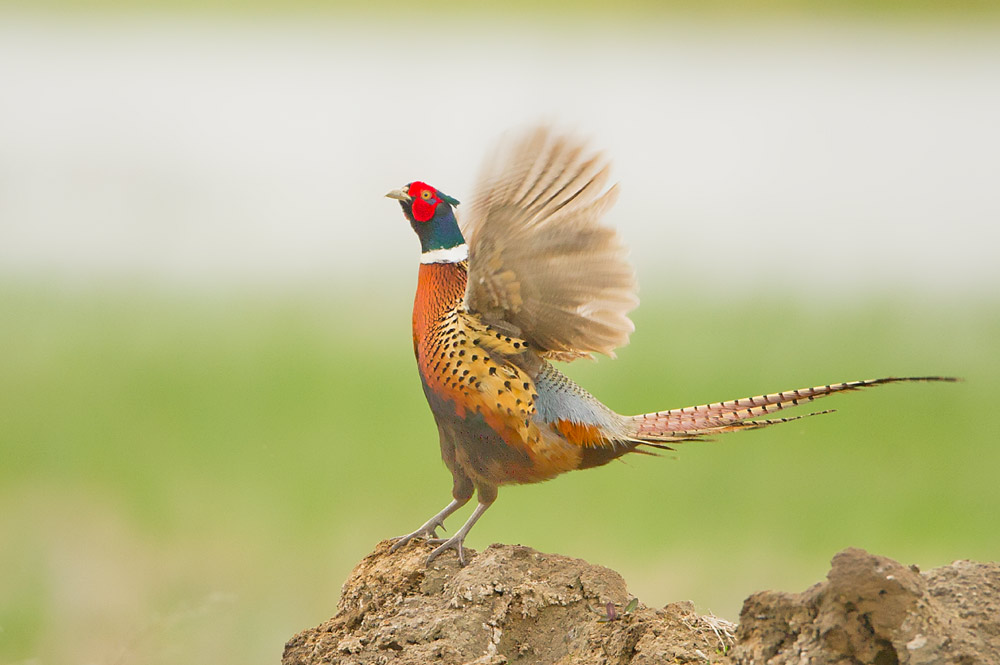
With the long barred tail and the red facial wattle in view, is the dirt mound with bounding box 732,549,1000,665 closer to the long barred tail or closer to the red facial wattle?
the long barred tail

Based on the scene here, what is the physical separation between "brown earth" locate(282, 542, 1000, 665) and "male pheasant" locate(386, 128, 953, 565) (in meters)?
0.16

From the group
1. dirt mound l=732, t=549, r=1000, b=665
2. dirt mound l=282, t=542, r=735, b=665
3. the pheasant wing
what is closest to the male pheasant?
the pheasant wing

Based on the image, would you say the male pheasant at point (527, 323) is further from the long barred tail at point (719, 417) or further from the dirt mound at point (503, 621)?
A: the dirt mound at point (503, 621)

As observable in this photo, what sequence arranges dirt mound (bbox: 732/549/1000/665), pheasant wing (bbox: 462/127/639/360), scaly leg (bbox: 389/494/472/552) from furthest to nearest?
scaly leg (bbox: 389/494/472/552), pheasant wing (bbox: 462/127/639/360), dirt mound (bbox: 732/549/1000/665)

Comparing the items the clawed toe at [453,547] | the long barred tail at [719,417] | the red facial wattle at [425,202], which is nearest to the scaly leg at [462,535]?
the clawed toe at [453,547]

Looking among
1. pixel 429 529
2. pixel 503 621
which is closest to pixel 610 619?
pixel 503 621

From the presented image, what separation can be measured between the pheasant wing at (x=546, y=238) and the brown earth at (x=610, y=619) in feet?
2.14

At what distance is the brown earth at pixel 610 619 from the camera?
1.57 m

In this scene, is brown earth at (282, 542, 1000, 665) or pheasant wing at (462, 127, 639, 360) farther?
pheasant wing at (462, 127, 639, 360)

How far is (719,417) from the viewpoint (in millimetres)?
2229

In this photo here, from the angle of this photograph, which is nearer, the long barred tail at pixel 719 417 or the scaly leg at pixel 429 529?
the long barred tail at pixel 719 417

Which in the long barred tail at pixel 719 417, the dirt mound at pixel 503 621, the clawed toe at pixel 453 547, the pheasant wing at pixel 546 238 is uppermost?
the pheasant wing at pixel 546 238

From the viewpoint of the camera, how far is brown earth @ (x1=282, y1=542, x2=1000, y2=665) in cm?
157

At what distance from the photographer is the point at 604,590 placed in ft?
7.27
